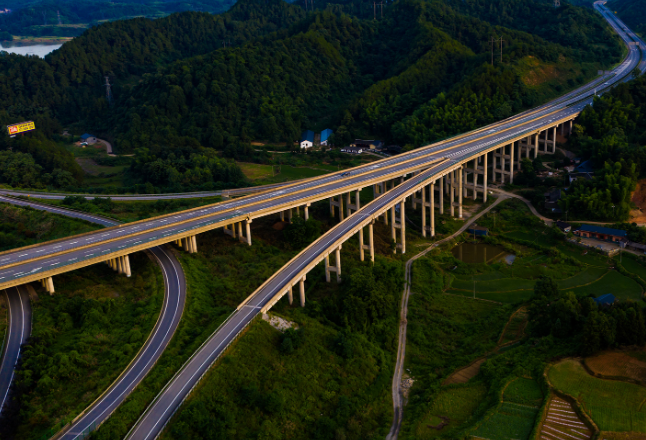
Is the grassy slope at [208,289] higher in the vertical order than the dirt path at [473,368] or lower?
higher

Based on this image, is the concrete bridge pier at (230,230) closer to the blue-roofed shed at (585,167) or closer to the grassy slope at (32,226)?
the grassy slope at (32,226)

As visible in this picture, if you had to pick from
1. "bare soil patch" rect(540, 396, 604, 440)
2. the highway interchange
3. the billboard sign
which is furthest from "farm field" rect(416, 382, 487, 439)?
the billboard sign

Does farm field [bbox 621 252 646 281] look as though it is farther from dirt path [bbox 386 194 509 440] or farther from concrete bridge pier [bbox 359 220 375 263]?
concrete bridge pier [bbox 359 220 375 263]

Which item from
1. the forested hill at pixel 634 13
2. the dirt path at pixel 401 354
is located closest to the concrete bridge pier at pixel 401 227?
the dirt path at pixel 401 354

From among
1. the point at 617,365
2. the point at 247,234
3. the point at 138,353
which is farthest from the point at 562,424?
the point at 247,234

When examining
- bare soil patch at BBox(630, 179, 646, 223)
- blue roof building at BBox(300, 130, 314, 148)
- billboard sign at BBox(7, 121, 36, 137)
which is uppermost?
billboard sign at BBox(7, 121, 36, 137)

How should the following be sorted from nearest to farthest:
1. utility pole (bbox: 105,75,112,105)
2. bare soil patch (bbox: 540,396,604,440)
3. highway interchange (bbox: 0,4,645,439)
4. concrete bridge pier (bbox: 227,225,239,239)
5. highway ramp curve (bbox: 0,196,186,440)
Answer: highway ramp curve (bbox: 0,196,186,440), bare soil patch (bbox: 540,396,604,440), highway interchange (bbox: 0,4,645,439), concrete bridge pier (bbox: 227,225,239,239), utility pole (bbox: 105,75,112,105)
